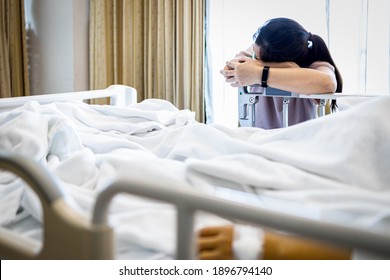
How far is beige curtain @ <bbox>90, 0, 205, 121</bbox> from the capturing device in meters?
3.90

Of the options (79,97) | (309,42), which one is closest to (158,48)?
(79,97)

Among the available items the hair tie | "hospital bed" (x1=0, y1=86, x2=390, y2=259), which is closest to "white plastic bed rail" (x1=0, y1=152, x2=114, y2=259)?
"hospital bed" (x1=0, y1=86, x2=390, y2=259)

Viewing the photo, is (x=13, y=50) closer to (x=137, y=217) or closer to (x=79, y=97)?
(x=79, y=97)

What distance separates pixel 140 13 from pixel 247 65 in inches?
95.8

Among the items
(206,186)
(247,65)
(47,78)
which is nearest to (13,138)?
(206,186)

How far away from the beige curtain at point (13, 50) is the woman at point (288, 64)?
2285 mm

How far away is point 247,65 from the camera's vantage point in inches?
69.1

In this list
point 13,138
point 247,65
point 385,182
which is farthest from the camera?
point 247,65

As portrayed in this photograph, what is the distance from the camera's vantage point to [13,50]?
3.60 m

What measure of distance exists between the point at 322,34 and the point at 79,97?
2281 millimetres

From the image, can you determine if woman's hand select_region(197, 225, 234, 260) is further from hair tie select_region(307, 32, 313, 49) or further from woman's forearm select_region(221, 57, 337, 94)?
hair tie select_region(307, 32, 313, 49)

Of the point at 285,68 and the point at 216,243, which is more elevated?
the point at 285,68

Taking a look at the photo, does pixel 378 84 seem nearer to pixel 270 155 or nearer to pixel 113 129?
pixel 113 129
